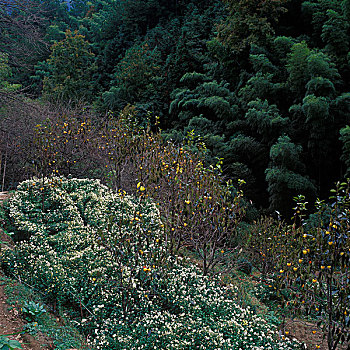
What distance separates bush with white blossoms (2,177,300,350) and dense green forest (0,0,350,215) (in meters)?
2.23

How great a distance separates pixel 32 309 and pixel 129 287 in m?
0.90

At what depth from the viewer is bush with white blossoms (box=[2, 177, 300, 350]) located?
10.0 feet

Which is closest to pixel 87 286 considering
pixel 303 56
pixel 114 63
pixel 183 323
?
pixel 183 323

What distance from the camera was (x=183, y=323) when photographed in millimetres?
3133

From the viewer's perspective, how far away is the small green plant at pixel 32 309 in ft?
9.72

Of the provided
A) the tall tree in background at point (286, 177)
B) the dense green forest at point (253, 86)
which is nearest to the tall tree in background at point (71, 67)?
the dense green forest at point (253, 86)

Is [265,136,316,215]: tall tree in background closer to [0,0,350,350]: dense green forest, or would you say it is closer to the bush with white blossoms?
[0,0,350,350]: dense green forest

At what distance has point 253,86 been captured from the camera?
9.73 metres

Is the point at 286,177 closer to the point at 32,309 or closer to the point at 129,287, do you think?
the point at 129,287

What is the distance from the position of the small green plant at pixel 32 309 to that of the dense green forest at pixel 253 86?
326 cm

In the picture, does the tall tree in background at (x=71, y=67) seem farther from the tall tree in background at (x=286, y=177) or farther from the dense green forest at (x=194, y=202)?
the tall tree in background at (x=286, y=177)

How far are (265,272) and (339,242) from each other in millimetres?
2169

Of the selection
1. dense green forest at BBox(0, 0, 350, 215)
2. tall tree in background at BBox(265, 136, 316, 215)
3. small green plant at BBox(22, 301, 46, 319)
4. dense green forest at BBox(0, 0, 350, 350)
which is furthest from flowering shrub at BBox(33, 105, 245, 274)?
tall tree in background at BBox(265, 136, 316, 215)

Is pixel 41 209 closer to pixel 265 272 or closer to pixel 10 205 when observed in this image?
pixel 10 205
